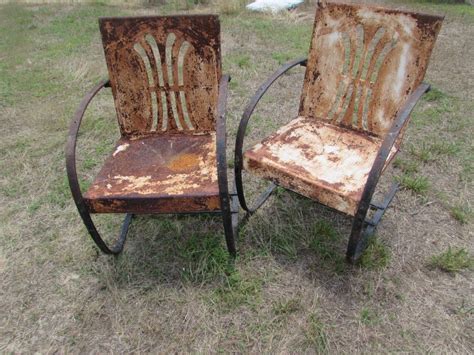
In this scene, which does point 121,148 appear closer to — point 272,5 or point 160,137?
point 160,137

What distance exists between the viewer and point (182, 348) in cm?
162

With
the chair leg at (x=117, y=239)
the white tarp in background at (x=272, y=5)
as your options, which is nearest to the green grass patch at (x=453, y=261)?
the chair leg at (x=117, y=239)

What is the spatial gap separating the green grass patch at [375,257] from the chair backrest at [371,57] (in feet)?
1.99

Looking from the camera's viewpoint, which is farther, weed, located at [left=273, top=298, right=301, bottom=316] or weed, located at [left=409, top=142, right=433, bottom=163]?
weed, located at [left=409, top=142, right=433, bottom=163]

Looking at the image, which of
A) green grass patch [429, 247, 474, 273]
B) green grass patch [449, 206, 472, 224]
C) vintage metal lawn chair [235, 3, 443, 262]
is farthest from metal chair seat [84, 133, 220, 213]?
green grass patch [449, 206, 472, 224]

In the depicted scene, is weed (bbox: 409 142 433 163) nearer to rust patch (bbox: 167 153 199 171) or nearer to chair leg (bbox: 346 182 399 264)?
chair leg (bbox: 346 182 399 264)

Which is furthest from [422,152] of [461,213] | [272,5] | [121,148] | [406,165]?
[272,5]

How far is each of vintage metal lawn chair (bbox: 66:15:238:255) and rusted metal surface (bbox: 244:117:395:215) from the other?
0.28 meters

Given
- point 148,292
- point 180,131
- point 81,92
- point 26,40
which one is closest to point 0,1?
point 26,40

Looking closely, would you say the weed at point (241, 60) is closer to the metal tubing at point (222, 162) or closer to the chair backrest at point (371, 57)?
the chair backrest at point (371, 57)

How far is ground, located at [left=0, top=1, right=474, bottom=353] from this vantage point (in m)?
1.66

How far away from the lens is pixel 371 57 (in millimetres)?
1993

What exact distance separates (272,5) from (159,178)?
556cm

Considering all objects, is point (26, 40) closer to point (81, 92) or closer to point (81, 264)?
point (81, 92)
